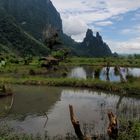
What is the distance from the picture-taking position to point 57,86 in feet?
104

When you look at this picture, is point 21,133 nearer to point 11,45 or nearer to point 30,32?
point 11,45

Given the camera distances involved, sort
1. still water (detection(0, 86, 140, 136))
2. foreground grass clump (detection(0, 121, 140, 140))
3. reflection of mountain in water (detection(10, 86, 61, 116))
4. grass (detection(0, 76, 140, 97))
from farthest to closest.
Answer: grass (detection(0, 76, 140, 97)) < reflection of mountain in water (detection(10, 86, 61, 116)) < still water (detection(0, 86, 140, 136)) < foreground grass clump (detection(0, 121, 140, 140))

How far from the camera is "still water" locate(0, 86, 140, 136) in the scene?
16959mm

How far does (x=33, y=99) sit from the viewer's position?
82.5 ft

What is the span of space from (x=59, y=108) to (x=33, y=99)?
3869 mm

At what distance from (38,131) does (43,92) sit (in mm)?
12340

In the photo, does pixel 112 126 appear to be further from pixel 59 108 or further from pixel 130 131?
pixel 59 108

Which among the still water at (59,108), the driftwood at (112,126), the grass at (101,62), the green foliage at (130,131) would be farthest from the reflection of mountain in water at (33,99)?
the grass at (101,62)

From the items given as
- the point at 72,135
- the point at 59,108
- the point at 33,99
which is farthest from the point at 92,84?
the point at 72,135

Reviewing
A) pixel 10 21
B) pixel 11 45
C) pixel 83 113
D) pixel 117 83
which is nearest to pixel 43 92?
pixel 117 83

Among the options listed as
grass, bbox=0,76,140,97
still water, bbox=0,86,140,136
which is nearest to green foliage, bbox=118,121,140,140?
still water, bbox=0,86,140,136

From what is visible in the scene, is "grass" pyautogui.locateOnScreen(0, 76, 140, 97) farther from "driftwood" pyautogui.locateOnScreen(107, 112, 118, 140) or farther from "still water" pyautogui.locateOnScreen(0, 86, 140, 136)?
"driftwood" pyautogui.locateOnScreen(107, 112, 118, 140)

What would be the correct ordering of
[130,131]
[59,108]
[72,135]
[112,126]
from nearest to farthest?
[112,126] < [130,131] < [72,135] < [59,108]

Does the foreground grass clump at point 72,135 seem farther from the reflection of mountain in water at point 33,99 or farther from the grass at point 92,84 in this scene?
the grass at point 92,84
